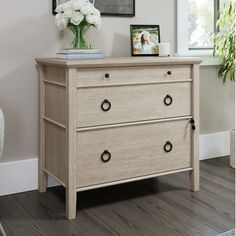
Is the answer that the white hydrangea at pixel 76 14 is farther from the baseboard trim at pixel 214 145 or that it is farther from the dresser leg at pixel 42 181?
the baseboard trim at pixel 214 145

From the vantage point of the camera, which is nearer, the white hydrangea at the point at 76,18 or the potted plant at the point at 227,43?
the white hydrangea at the point at 76,18

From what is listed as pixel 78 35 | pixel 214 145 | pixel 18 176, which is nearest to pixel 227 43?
pixel 214 145

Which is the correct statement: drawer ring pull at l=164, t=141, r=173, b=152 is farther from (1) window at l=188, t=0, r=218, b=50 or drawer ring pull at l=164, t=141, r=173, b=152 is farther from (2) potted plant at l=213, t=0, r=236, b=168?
(1) window at l=188, t=0, r=218, b=50

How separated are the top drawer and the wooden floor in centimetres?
72

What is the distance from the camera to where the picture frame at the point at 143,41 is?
2895 mm

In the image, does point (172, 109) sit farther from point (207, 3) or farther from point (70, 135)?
point (207, 3)

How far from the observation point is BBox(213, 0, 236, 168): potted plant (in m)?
3.21

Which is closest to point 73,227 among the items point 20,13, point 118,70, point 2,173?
point 2,173

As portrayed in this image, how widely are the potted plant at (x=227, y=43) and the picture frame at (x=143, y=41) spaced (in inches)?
24.3

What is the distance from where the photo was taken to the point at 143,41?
293 cm

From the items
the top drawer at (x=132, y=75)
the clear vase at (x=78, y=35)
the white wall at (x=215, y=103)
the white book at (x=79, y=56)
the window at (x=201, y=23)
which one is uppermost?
the window at (x=201, y=23)

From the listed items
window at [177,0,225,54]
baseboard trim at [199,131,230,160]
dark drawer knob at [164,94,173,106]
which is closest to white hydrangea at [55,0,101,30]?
dark drawer knob at [164,94,173,106]

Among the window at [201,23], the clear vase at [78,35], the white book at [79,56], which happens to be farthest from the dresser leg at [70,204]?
the window at [201,23]

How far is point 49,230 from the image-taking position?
2.16 metres
